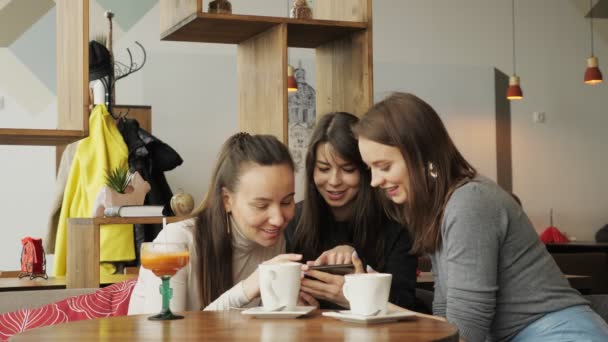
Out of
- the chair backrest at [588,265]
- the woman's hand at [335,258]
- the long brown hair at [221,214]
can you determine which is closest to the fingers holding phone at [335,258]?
the woman's hand at [335,258]

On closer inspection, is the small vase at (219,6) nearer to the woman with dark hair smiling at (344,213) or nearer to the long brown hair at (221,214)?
the woman with dark hair smiling at (344,213)

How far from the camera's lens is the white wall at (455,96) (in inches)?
313

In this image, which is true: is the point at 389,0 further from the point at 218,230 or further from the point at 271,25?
the point at 218,230

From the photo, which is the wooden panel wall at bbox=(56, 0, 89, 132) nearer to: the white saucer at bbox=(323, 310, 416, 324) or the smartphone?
the smartphone

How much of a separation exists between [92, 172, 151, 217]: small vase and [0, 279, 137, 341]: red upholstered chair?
93cm

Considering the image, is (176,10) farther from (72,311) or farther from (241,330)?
(241,330)

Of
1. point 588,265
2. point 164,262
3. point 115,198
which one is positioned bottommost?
point 588,265

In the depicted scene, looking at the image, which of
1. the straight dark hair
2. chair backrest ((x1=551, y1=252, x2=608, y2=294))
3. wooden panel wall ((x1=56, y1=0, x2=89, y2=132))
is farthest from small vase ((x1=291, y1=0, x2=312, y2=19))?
chair backrest ((x1=551, y1=252, x2=608, y2=294))

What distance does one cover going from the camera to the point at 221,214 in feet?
8.02

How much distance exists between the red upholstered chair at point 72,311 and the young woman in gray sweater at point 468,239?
0.98 meters

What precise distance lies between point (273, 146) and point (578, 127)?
8.37 meters

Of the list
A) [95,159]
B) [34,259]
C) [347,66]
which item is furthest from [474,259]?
[95,159]

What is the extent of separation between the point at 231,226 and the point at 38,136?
0.68 meters

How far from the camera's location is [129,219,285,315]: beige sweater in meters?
2.16
